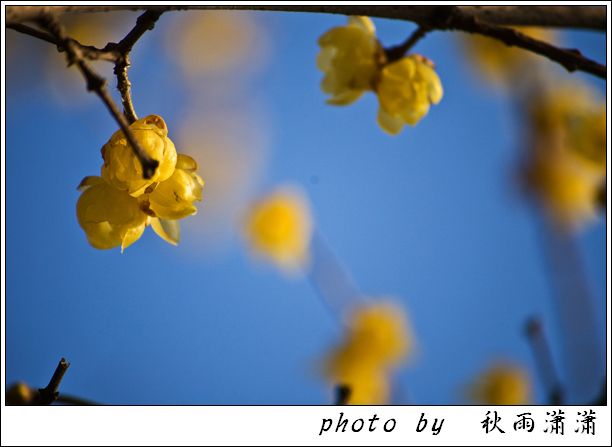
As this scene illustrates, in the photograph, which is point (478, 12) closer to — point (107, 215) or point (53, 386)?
point (107, 215)

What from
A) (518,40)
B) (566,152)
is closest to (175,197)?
(518,40)

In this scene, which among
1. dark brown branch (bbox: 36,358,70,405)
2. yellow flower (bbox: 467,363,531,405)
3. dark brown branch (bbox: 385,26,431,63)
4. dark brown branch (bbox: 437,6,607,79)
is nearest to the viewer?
dark brown branch (bbox: 36,358,70,405)

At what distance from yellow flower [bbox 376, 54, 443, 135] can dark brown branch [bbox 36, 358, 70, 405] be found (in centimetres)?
66

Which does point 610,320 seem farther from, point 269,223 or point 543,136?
point 269,223

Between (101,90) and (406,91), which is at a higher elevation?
(406,91)

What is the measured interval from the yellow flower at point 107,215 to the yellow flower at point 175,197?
3 centimetres

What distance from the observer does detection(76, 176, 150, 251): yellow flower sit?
71cm

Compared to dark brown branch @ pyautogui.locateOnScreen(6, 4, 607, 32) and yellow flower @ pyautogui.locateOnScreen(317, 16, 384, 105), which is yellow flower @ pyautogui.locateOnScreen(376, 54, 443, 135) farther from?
dark brown branch @ pyautogui.locateOnScreen(6, 4, 607, 32)

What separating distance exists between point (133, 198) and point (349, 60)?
1.57 ft

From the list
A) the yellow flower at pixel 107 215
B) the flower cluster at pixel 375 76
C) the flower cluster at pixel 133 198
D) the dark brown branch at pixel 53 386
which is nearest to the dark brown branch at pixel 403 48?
the flower cluster at pixel 375 76

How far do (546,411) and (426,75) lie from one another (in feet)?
2.26

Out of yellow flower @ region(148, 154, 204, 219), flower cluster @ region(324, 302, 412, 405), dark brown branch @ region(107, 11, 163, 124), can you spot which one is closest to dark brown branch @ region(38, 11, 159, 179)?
dark brown branch @ region(107, 11, 163, 124)

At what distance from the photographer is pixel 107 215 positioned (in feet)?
2.32

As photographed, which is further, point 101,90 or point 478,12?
point 478,12
